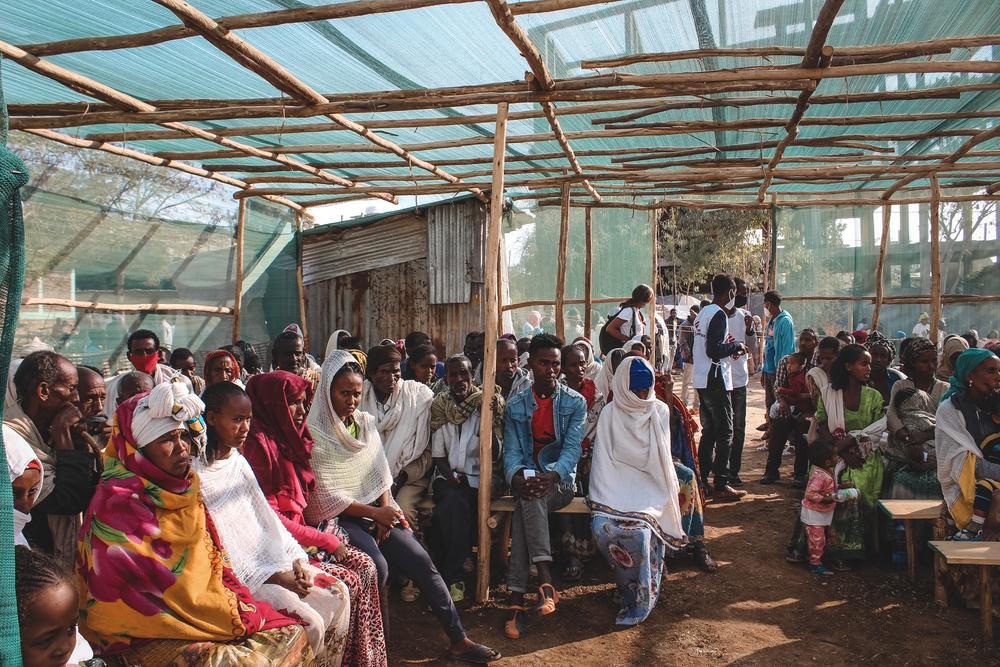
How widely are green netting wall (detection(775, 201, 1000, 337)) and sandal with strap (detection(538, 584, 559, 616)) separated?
771 cm

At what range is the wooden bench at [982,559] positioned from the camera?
3.78m

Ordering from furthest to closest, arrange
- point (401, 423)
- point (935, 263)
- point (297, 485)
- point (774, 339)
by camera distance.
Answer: point (774, 339), point (935, 263), point (401, 423), point (297, 485)

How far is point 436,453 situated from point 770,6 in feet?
12.1

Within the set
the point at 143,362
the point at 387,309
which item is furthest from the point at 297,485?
the point at 387,309

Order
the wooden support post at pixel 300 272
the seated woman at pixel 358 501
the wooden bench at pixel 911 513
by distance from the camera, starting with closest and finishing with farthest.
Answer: the seated woman at pixel 358 501 → the wooden bench at pixel 911 513 → the wooden support post at pixel 300 272

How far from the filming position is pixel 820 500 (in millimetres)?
4867

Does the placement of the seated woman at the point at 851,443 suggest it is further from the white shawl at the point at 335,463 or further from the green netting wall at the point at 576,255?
the green netting wall at the point at 576,255

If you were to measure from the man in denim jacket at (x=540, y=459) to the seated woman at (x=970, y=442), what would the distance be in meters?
2.20

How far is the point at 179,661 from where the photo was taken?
96.5 inches

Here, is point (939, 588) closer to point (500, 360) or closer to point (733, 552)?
point (733, 552)

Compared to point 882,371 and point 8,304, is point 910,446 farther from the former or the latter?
point 8,304

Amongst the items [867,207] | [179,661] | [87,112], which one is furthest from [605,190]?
[179,661]

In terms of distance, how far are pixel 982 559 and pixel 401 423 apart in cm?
338

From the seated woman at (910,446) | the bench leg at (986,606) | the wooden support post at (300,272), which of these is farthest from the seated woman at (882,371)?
the wooden support post at (300,272)
